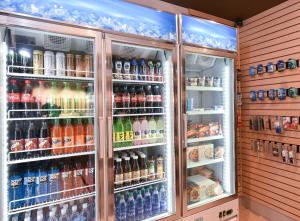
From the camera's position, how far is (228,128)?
8.68 ft

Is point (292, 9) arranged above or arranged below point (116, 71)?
above

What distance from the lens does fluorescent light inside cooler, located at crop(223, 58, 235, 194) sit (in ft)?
8.52

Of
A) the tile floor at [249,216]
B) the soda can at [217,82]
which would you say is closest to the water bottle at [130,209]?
the soda can at [217,82]

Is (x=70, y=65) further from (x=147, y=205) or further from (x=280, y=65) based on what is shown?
(x=280, y=65)

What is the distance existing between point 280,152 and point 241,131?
Result: 2.48 feet

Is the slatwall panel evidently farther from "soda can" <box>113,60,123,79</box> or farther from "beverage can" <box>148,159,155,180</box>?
"soda can" <box>113,60,123,79</box>

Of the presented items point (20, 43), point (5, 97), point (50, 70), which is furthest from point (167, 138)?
point (20, 43)

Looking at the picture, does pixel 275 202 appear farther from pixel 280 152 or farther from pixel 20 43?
pixel 20 43

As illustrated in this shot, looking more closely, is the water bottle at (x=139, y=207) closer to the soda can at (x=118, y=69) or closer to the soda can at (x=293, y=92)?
the soda can at (x=118, y=69)

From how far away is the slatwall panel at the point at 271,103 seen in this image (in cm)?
273

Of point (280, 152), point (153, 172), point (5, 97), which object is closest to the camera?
point (5, 97)

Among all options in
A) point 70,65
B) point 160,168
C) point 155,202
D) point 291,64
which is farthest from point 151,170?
point 291,64

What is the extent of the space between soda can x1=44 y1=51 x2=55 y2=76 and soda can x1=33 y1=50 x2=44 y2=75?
29 mm

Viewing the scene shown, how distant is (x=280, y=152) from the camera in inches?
113
